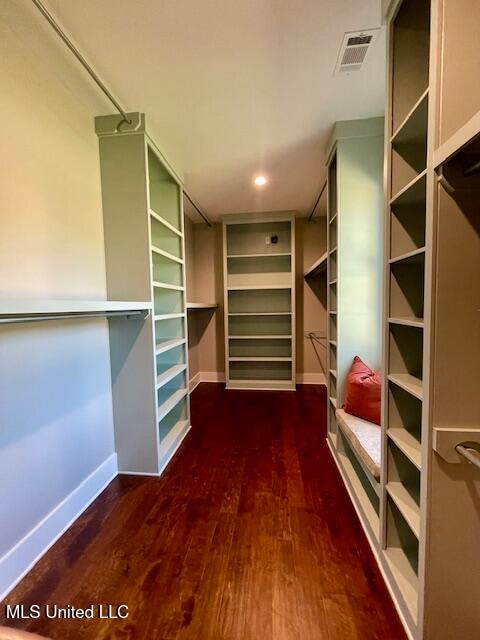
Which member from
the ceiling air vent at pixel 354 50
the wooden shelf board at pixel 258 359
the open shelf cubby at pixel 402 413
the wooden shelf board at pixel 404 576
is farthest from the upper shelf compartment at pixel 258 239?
the wooden shelf board at pixel 404 576

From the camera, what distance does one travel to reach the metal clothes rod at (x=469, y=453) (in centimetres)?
82

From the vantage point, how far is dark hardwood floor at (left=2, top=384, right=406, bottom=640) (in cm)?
112

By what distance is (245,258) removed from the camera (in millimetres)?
4469

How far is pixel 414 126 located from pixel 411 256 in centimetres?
54

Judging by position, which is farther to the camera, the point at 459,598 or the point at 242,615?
the point at 242,615

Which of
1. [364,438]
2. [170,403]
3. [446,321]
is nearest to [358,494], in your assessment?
[364,438]

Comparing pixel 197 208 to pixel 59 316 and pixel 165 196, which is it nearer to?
pixel 165 196

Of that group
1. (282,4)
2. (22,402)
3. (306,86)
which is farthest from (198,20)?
(22,402)

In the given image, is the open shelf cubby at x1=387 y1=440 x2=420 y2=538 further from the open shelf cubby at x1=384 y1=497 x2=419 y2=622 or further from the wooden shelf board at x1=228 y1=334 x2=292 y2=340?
the wooden shelf board at x1=228 y1=334 x2=292 y2=340

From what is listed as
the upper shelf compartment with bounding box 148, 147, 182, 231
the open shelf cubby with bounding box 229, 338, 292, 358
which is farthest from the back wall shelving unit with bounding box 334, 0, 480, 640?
the open shelf cubby with bounding box 229, 338, 292, 358

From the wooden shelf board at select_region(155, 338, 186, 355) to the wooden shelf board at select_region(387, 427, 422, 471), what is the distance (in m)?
1.61

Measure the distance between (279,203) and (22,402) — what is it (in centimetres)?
348

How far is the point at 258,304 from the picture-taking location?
14.8 ft

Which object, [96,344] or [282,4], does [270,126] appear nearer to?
[282,4]
